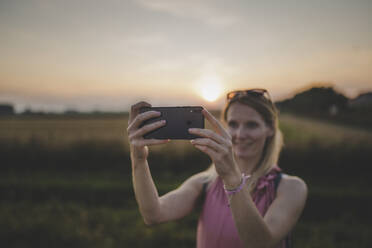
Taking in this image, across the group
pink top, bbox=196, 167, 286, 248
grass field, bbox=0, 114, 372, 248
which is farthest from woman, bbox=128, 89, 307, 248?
grass field, bbox=0, 114, 372, 248

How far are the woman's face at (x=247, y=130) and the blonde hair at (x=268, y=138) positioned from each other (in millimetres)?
55

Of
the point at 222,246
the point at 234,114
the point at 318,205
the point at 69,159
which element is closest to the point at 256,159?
the point at 234,114

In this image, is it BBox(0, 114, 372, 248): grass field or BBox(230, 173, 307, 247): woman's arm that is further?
BBox(0, 114, 372, 248): grass field

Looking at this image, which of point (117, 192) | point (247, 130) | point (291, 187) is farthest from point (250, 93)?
point (117, 192)

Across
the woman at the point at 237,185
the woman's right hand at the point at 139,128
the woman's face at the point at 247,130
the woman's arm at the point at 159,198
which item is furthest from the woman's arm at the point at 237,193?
the woman's face at the point at 247,130

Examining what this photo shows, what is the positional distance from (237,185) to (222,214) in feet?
2.32

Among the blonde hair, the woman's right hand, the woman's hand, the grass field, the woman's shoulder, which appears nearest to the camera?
the woman's hand

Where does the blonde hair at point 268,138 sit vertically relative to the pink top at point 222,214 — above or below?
above

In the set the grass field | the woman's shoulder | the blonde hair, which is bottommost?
the grass field

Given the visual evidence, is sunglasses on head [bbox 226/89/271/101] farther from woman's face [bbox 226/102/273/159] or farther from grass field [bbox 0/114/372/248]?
grass field [bbox 0/114/372/248]

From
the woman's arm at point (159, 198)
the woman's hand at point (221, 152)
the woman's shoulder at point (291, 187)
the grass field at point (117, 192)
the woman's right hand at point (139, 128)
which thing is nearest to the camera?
the woman's hand at point (221, 152)

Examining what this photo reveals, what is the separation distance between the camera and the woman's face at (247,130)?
2.36 m

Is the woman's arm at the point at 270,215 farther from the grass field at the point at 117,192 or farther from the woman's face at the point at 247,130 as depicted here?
the grass field at the point at 117,192

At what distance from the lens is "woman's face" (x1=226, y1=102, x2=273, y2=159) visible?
93.0 inches
